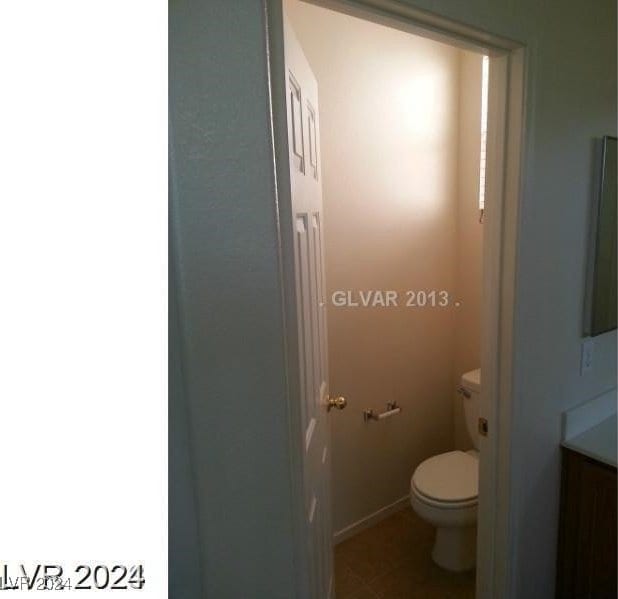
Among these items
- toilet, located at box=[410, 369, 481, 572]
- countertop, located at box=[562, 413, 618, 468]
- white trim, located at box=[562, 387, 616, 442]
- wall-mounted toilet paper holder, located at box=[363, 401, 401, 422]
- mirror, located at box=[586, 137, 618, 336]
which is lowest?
toilet, located at box=[410, 369, 481, 572]

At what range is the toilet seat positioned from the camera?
1.78m

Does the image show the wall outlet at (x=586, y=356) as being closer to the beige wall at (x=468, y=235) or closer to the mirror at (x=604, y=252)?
the mirror at (x=604, y=252)

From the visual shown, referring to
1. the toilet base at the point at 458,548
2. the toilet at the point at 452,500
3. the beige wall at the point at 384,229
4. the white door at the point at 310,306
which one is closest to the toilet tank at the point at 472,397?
the toilet at the point at 452,500

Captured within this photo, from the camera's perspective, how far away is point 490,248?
1.25 metres

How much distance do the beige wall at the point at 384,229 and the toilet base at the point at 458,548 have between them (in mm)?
423

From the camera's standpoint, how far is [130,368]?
71 centimetres

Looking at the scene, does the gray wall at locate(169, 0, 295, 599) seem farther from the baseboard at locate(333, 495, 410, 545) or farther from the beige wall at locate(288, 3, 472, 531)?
the baseboard at locate(333, 495, 410, 545)

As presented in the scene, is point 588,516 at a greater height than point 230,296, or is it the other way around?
point 230,296

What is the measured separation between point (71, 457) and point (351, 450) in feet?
5.20

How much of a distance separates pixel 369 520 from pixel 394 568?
29 cm

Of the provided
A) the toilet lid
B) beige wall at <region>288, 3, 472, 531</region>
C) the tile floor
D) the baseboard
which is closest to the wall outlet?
the toilet lid

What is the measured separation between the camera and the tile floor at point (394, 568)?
71.3 inches

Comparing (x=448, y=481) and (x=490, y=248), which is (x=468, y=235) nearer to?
(x=490, y=248)

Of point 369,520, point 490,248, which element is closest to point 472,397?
point 369,520
